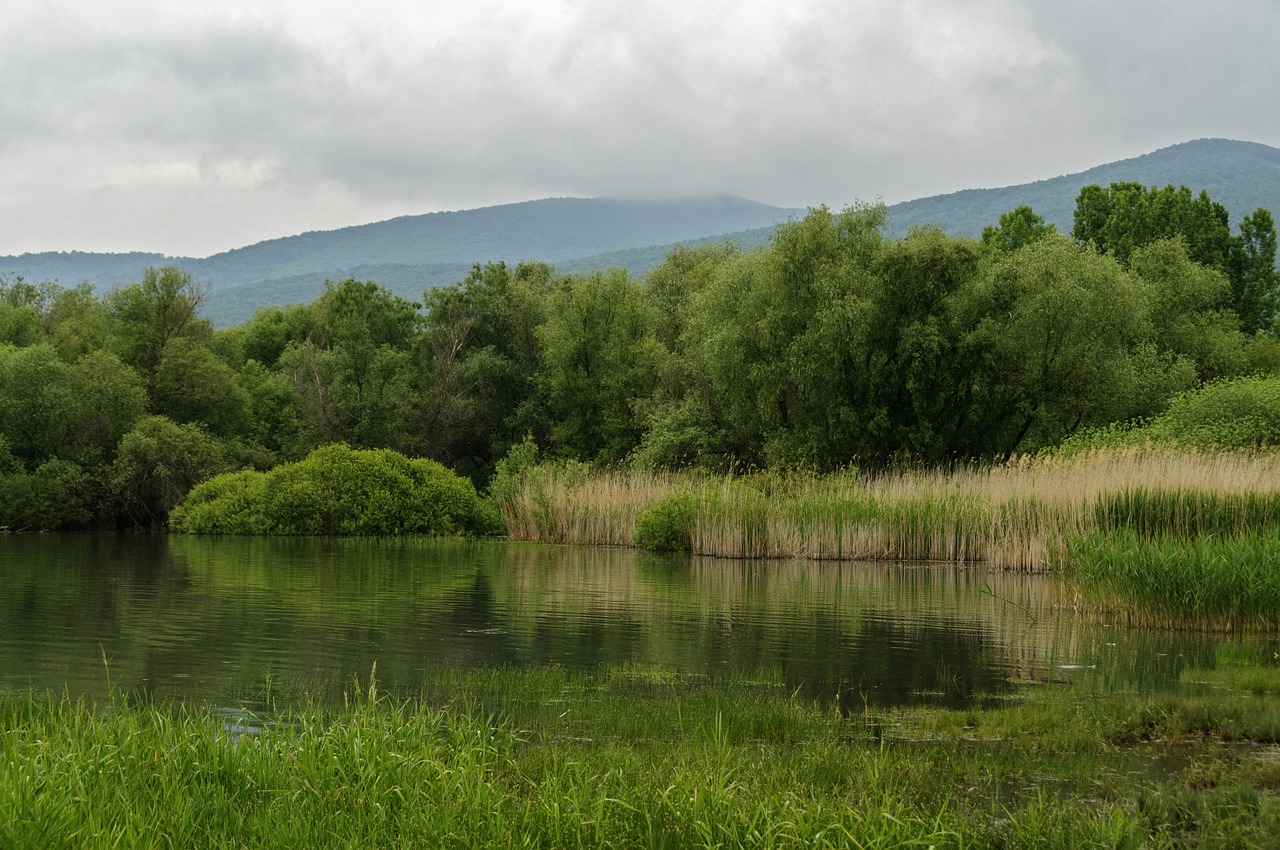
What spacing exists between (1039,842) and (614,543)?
3378 cm

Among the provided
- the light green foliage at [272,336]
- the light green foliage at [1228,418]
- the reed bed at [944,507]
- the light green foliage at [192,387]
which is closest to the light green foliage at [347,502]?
the reed bed at [944,507]

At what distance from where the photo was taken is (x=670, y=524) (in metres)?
37.3

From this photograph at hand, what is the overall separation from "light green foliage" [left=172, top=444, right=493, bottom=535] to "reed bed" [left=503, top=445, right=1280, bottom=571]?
4.58 m

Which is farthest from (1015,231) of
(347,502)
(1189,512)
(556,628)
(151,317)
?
(556,628)

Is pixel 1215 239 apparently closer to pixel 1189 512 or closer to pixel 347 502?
pixel 347 502

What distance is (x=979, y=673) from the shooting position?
47.9ft

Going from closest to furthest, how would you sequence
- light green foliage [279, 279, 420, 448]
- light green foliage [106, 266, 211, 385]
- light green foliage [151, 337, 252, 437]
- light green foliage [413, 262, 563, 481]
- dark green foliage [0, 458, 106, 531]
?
dark green foliage [0, 458, 106, 531], light green foliage [151, 337, 252, 437], light green foliage [106, 266, 211, 385], light green foliage [279, 279, 420, 448], light green foliage [413, 262, 563, 481]

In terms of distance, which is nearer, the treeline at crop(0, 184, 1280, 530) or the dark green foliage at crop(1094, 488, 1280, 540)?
the dark green foliage at crop(1094, 488, 1280, 540)

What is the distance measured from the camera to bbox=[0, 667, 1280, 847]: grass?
21.8ft

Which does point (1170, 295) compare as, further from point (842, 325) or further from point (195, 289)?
point (195, 289)

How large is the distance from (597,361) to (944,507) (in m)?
36.5

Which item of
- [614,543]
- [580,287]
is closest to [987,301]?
[614,543]

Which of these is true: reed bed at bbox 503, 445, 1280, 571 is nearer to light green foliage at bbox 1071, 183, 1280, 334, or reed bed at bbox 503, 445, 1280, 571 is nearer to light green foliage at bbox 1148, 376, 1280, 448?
light green foliage at bbox 1148, 376, 1280, 448

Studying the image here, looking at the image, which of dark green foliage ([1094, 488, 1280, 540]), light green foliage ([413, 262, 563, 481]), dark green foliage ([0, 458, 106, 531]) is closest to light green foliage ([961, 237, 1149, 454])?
dark green foliage ([1094, 488, 1280, 540])
